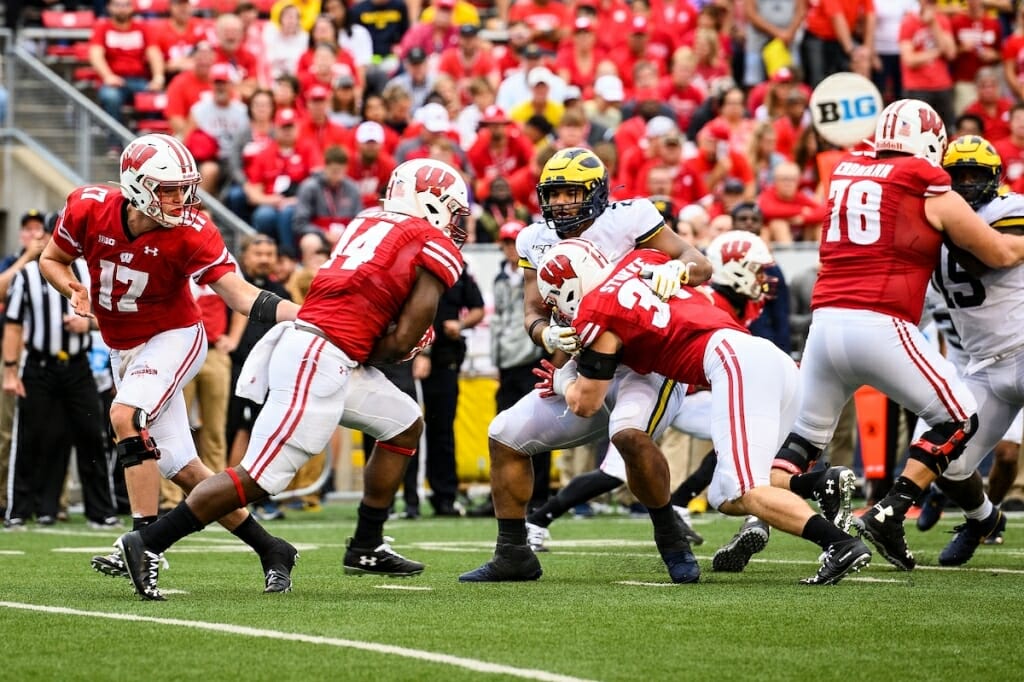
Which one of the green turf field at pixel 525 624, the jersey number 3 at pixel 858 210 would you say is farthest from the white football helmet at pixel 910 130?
the green turf field at pixel 525 624

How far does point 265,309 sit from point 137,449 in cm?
89

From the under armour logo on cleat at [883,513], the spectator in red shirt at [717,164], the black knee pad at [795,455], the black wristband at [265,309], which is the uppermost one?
the spectator in red shirt at [717,164]

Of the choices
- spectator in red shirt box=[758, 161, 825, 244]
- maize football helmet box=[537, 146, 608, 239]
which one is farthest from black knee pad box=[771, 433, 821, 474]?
spectator in red shirt box=[758, 161, 825, 244]

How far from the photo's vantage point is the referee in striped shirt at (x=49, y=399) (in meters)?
11.8

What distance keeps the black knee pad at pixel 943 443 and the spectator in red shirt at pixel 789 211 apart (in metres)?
7.56

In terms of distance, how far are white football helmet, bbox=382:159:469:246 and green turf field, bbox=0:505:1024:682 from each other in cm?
159

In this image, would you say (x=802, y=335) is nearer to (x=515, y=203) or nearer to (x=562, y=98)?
(x=515, y=203)

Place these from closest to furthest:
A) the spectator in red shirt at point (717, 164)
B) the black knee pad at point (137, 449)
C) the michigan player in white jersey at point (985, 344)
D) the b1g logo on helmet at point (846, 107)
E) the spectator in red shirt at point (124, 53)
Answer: the black knee pad at point (137, 449) < the michigan player in white jersey at point (985, 344) < the b1g logo on helmet at point (846, 107) < the spectator in red shirt at point (717, 164) < the spectator in red shirt at point (124, 53)

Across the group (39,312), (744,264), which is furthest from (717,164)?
(39,312)

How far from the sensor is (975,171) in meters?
8.39

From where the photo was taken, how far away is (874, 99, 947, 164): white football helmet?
769 cm

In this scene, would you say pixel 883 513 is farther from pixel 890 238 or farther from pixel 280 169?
pixel 280 169

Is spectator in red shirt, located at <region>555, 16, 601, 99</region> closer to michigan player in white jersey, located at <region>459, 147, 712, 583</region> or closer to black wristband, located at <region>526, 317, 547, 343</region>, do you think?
michigan player in white jersey, located at <region>459, 147, 712, 583</region>

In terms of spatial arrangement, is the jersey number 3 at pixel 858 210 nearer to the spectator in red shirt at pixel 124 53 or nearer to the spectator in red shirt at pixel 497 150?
the spectator in red shirt at pixel 497 150
